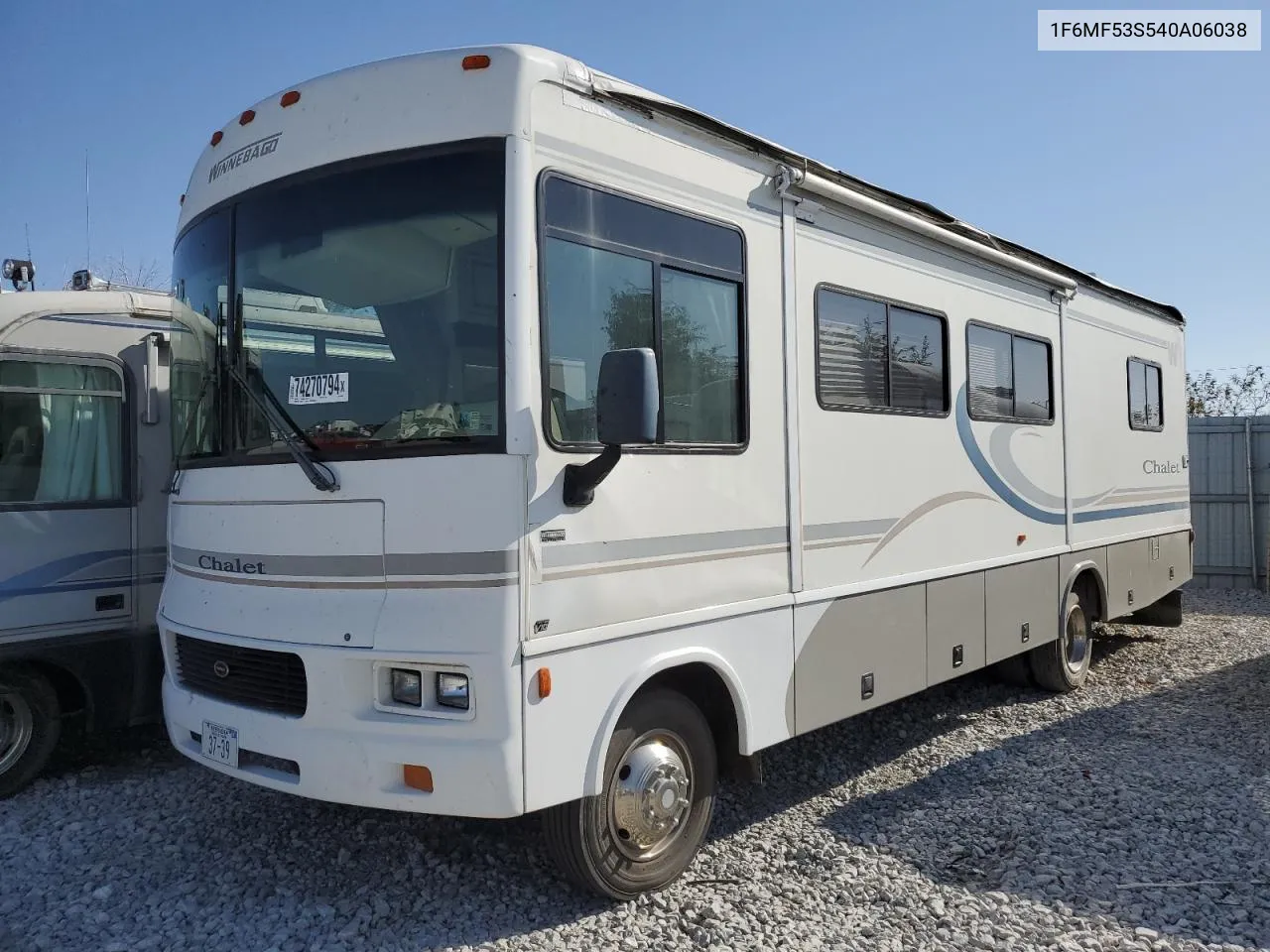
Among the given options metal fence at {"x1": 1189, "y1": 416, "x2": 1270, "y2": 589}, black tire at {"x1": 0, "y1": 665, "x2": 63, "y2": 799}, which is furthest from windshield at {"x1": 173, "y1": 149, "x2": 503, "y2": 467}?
metal fence at {"x1": 1189, "y1": 416, "x2": 1270, "y2": 589}

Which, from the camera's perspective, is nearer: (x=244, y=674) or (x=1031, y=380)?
(x=244, y=674)

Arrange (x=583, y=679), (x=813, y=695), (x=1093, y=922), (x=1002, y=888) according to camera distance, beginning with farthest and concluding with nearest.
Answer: (x=813, y=695), (x=1002, y=888), (x=1093, y=922), (x=583, y=679)

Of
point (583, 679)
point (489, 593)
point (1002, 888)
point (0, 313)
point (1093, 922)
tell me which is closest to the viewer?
point (489, 593)

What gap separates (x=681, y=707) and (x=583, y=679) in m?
0.65

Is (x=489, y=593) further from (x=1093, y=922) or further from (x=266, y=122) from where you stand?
(x=1093, y=922)

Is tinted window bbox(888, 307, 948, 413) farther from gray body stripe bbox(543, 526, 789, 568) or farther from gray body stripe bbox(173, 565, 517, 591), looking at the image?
gray body stripe bbox(173, 565, 517, 591)

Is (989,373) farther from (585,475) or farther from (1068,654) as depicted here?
(585,475)

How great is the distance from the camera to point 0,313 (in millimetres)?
5543

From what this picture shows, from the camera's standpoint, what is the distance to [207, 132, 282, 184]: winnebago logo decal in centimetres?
407

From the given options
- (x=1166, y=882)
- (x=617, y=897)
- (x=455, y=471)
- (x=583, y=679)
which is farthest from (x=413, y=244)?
(x=1166, y=882)

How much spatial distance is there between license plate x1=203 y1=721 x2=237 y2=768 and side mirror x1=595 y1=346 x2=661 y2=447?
1.92 metres

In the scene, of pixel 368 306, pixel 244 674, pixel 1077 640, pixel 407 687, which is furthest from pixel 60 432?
pixel 1077 640

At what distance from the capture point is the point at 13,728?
18.0ft

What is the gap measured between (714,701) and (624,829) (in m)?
0.72
